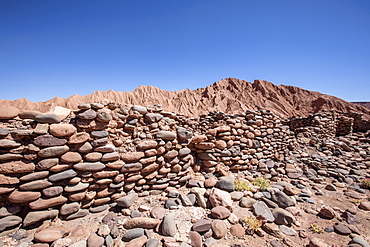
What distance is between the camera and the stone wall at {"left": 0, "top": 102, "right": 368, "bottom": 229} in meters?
2.38

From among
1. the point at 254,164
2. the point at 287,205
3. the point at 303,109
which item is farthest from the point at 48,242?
the point at 303,109

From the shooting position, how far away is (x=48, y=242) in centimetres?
220

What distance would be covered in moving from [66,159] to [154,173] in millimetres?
1662

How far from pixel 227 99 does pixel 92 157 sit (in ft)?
122

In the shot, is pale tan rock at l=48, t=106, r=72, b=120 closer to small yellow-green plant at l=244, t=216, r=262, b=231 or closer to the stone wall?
the stone wall

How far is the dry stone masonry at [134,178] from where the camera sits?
7.79 feet

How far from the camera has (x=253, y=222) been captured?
275 cm

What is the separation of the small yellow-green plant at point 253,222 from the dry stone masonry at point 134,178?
0.04 metres

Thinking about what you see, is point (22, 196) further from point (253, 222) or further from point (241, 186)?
point (241, 186)

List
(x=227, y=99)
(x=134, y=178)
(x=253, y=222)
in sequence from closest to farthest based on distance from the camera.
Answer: (x=253, y=222) → (x=134, y=178) → (x=227, y=99)

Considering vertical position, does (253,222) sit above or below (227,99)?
below

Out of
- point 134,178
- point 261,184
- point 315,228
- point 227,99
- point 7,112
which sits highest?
point 227,99

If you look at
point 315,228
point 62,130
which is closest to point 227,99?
point 315,228

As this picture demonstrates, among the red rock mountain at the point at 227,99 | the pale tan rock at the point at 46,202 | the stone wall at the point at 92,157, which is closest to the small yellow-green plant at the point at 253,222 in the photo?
the stone wall at the point at 92,157
